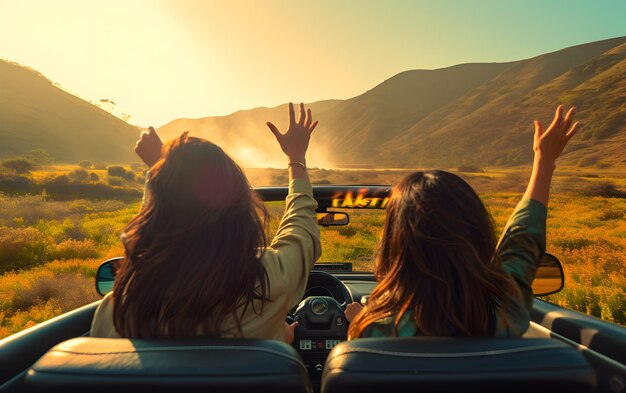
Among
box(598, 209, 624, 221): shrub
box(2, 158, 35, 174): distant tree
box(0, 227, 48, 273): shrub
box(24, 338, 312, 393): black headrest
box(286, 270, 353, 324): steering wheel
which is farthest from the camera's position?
box(2, 158, 35, 174): distant tree

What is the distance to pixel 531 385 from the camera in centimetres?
127

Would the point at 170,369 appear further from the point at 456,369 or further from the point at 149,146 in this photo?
the point at 149,146

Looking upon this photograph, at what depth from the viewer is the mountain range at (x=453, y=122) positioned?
10606 cm

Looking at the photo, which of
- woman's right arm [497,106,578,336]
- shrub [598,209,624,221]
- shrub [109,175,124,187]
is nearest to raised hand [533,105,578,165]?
woman's right arm [497,106,578,336]

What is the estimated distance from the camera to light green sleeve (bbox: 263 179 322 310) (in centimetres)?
178

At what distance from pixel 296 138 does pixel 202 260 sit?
2.54 ft

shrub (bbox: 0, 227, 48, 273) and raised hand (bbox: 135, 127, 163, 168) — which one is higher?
raised hand (bbox: 135, 127, 163, 168)

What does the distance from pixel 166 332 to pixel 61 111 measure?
159145mm

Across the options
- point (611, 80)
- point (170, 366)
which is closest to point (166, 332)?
point (170, 366)

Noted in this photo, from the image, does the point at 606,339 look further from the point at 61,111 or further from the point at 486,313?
the point at 61,111

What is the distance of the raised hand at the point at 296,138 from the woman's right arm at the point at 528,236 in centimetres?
92

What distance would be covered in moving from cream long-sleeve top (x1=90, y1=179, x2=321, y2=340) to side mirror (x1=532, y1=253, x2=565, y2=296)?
1.76 metres

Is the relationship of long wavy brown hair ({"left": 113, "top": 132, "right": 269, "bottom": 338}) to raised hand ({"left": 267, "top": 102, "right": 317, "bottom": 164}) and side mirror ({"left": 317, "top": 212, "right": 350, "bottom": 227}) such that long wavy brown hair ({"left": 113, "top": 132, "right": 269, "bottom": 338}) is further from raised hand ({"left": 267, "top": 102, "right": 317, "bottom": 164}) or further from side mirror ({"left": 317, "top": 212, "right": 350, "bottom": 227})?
side mirror ({"left": 317, "top": 212, "right": 350, "bottom": 227})

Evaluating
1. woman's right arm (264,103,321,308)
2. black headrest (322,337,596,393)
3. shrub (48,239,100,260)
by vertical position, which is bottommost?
shrub (48,239,100,260)
